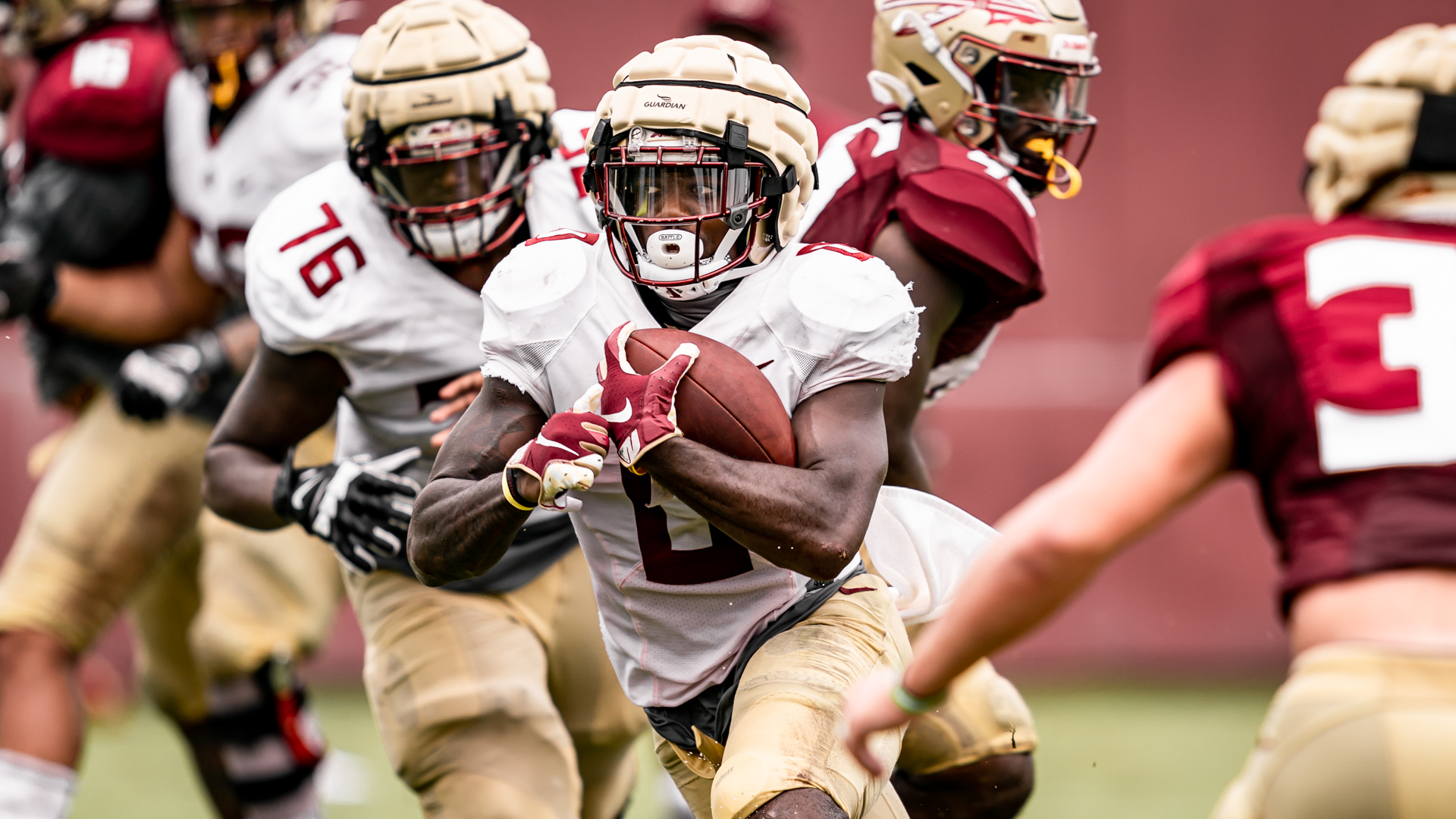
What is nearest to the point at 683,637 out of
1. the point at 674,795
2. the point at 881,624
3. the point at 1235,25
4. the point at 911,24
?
the point at 881,624

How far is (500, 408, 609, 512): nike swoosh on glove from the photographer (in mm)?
2346

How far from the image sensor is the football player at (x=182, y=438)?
4.23 meters

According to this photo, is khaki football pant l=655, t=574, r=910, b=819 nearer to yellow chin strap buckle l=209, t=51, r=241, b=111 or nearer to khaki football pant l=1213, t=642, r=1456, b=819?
khaki football pant l=1213, t=642, r=1456, b=819

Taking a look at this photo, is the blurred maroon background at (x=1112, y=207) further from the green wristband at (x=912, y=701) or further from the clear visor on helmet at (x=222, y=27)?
the green wristband at (x=912, y=701)

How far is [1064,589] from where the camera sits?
76.7 inches

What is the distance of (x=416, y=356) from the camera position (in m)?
3.29

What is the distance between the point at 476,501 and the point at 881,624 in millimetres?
744

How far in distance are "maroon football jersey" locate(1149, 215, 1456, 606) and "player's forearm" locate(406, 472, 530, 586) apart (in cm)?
105

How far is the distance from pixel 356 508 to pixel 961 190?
1.32 meters

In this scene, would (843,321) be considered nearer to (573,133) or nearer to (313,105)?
(573,133)

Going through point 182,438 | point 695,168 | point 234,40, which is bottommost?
point 182,438

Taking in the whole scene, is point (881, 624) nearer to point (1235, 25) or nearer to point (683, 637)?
point (683, 637)

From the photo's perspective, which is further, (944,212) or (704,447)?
(944,212)

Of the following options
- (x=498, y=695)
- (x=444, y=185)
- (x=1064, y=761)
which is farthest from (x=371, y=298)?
(x=1064, y=761)
